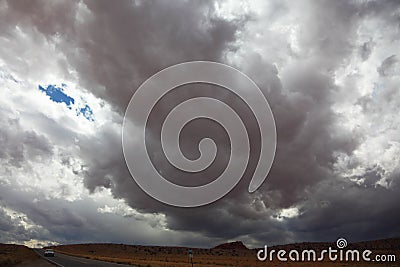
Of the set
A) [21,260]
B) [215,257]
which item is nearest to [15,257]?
[21,260]

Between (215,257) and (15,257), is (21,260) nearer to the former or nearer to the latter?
(15,257)

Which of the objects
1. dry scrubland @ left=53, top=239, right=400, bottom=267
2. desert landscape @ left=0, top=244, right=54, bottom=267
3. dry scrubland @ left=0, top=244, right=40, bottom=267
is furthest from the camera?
dry scrubland @ left=53, top=239, right=400, bottom=267

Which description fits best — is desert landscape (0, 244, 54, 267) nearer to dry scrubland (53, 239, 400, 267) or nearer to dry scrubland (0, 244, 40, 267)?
dry scrubland (0, 244, 40, 267)

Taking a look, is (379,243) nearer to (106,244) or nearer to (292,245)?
(292,245)

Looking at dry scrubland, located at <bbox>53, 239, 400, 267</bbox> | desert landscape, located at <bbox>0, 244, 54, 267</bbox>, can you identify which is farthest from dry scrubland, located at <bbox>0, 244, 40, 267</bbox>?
dry scrubland, located at <bbox>53, 239, 400, 267</bbox>

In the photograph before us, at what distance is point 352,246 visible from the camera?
126 metres

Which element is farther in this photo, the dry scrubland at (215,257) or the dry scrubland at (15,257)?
the dry scrubland at (215,257)

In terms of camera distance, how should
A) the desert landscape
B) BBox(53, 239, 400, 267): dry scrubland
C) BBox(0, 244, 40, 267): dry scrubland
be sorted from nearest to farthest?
the desert landscape
BBox(0, 244, 40, 267): dry scrubland
BBox(53, 239, 400, 267): dry scrubland

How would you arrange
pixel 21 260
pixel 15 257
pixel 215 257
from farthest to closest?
pixel 215 257, pixel 15 257, pixel 21 260

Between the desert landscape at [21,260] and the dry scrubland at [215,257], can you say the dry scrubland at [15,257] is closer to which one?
the desert landscape at [21,260]

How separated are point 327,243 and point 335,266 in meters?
93.8

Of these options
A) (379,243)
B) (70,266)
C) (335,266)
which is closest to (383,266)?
(335,266)

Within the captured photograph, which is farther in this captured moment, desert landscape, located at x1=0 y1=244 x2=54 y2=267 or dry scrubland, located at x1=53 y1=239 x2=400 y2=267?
dry scrubland, located at x1=53 y1=239 x2=400 y2=267

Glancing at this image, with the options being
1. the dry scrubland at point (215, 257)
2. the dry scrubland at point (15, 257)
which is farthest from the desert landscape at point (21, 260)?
the dry scrubland at point (215, 257)
